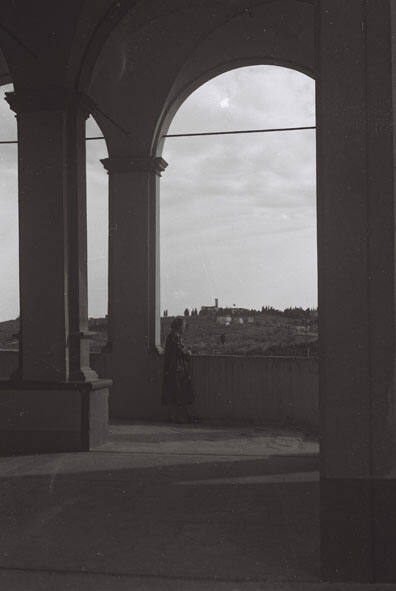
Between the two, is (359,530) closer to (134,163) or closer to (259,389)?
(259,389)

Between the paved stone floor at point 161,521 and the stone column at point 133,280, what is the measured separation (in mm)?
3524

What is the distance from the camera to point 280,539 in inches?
173

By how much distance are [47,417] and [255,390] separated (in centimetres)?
416

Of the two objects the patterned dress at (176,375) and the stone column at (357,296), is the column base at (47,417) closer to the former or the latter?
the patterned dress at (176,375)

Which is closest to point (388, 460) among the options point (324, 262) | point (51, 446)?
point (324, 262)

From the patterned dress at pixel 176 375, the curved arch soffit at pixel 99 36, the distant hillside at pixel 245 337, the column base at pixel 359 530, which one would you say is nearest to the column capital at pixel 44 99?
the curved arch soffit at pixel 99 36

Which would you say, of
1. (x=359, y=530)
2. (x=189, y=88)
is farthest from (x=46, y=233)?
(x=359, y=530)

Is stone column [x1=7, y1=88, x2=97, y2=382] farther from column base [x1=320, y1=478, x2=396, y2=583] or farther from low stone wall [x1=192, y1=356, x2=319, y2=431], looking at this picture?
column base [x1=320, y1=478, x2=396, y2=583]

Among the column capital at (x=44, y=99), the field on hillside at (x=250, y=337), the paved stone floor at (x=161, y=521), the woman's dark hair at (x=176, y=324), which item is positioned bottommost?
the paved stone floor at (x=161, y=521)

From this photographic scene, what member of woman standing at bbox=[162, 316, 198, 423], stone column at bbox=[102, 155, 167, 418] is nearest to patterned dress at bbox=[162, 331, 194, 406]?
woman standing at bbox=[162, 316, 198, 423]

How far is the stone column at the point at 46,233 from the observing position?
25.7ft

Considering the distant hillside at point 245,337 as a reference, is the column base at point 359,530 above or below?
below

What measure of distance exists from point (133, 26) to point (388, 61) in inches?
304

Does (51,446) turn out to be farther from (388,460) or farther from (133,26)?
(133,26)
